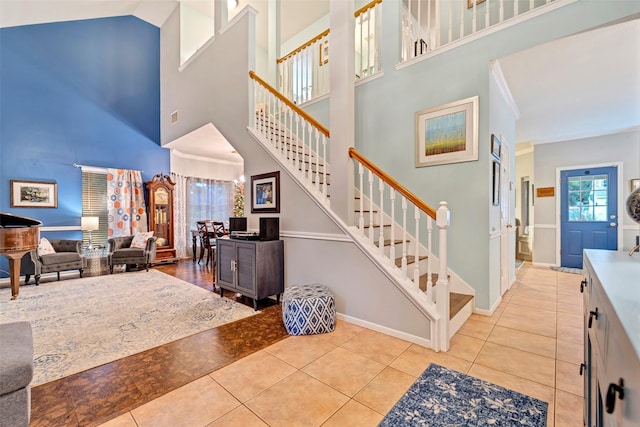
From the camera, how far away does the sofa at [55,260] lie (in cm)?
448

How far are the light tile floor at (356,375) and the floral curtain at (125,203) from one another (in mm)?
5383

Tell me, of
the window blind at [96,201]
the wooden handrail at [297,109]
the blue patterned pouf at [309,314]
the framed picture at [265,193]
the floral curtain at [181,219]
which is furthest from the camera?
Result: the floral curtain at [181,219]

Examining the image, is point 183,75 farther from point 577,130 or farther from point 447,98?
point 577,130

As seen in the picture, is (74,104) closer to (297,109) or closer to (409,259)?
(297,109)

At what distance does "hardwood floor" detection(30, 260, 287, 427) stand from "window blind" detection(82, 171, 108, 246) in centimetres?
472

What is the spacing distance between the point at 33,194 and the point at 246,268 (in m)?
4.77

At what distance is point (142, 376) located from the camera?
2.00 metres

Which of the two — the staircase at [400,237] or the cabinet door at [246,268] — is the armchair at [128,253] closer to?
the cabinet door at [246,268]

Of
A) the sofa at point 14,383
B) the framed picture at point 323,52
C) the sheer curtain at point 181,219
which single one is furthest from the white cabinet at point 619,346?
the sheer curtain at point 181,219

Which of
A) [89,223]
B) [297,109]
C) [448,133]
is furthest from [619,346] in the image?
[89,223]

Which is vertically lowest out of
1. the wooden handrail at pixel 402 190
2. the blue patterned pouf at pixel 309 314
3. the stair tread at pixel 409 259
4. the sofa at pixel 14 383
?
the blue patterned pouf at pixel 309 314

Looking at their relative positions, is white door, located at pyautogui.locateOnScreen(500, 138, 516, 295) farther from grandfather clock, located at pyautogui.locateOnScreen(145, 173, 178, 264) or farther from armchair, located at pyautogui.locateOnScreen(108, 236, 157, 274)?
grandfather clock, located at pyautogui.locateOnScreen(145, 173, 178, 264)

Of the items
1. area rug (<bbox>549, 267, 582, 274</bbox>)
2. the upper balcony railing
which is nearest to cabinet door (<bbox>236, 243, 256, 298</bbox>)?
the upper balcony railing

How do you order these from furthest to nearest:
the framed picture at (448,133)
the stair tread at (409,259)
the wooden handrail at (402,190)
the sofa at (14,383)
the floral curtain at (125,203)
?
the floral curtain at (125,203) < the framed picture at (448,133) < the stair tread at (409,259) < the wooden handrail at (402,190) < the sofa at (14,383)
